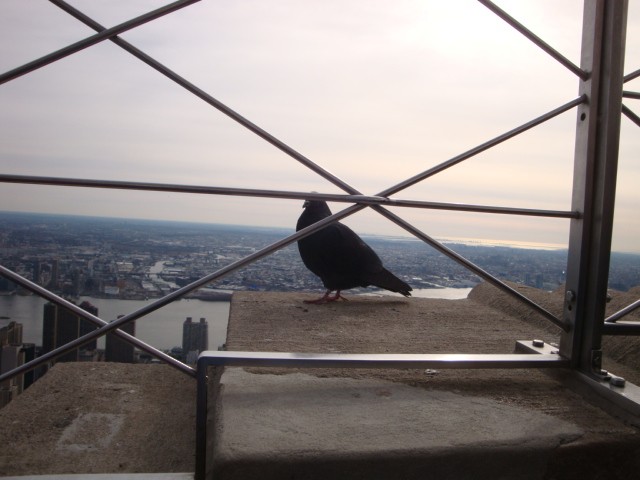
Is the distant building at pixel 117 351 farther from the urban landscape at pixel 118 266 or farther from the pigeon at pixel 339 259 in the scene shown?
the pigeon at pixel 339 259

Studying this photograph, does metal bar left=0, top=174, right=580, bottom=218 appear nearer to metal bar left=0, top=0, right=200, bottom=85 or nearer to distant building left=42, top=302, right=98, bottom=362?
metal bar left=0, top=0, right=200, bottom=85

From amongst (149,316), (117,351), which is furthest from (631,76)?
(117,351)

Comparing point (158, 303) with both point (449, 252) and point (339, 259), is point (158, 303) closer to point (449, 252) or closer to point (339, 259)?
point (449, 252)

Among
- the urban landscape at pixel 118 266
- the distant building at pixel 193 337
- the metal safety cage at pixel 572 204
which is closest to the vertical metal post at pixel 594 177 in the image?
the metal safety cage at pixel 572 204

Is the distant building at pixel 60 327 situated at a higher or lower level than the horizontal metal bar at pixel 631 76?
lower

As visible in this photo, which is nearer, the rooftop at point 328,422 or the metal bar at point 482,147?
the rooftop at point 328,422

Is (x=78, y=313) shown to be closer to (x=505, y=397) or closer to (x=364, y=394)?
(x=364, y=394)

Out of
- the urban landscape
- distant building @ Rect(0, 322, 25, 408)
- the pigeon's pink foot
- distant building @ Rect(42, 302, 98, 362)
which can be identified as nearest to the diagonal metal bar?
the urban landscape
